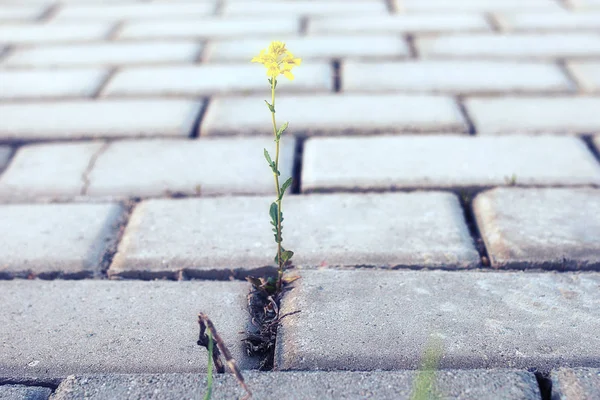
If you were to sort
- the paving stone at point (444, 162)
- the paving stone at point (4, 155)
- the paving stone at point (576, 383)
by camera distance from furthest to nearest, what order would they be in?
1. the paving stone at point (4, 155)
2. the paving stone at point (444, 162)
3. the paving stone at point (576, 383)

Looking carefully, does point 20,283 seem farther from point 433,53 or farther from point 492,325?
point 433,53

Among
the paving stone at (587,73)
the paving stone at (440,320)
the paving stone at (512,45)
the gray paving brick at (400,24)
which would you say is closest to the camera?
the paving stone at (440,320)

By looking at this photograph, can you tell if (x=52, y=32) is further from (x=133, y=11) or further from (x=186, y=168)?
(x=186, y=168)

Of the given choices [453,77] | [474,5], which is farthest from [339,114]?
[474,5]

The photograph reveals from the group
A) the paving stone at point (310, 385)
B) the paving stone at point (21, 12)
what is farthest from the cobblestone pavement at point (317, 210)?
the paving stone at point (21, 12)

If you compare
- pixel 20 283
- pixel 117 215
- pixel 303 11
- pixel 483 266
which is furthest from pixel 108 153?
pixel 303 11

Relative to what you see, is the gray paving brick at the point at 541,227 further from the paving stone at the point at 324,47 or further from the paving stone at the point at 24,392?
the paving stone at the point at 324,47

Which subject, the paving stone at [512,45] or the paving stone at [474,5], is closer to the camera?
the paving stone at [512,45]
